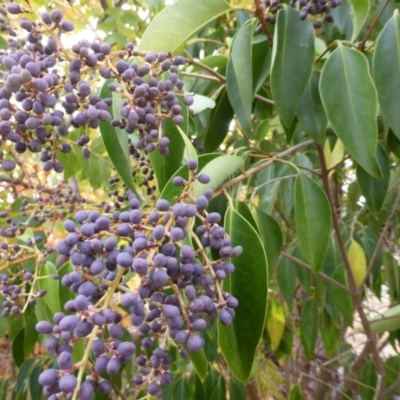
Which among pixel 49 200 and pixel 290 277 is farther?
pixel 290 277

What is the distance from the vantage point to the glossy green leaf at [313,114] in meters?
0.81

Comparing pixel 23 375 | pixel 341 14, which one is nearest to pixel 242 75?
pixel 341 14

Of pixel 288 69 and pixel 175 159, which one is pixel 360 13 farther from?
pixel 175 159

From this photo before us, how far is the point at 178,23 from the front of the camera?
792 mm

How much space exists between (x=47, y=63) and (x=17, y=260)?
53cm

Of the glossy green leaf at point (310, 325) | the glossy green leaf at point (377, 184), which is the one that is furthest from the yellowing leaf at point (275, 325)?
the glossy green leaf at point (377, 184)

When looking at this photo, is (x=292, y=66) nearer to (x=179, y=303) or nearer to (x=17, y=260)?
(x=179, y=303)

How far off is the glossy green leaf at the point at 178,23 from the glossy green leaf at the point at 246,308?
393mm

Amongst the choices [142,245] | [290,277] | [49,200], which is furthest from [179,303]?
[290,277]

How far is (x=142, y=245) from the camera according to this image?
480 mm

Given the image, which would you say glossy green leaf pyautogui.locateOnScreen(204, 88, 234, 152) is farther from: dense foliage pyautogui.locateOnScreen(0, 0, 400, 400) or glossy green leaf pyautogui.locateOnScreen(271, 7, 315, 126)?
glossy green leaf pyautogui.locateOnScreen(271, 7, 315, 126)

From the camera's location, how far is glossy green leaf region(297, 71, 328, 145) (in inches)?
32.0

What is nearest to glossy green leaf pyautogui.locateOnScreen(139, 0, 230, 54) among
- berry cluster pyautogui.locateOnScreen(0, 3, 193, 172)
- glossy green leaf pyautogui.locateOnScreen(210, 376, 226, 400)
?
berry cluster pyautogui.locateOnScreen(0, 3, 193, 172)

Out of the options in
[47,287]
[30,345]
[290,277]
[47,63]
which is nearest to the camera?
[47,63]
